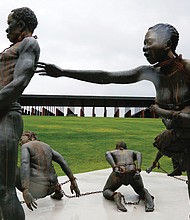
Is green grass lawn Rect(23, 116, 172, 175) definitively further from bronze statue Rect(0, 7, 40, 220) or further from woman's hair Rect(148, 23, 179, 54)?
woman's hair Rect(148, 23, 179, 54)

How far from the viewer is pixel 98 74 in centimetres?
278

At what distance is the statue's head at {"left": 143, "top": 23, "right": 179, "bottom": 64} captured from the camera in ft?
8.36

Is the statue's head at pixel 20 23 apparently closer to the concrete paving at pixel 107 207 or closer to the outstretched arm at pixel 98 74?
the outstretched arm at pixel 98 74

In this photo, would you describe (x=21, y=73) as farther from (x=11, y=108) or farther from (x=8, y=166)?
(x=8, y=166)

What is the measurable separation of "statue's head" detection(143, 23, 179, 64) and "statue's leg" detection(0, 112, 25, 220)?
108 centimetres

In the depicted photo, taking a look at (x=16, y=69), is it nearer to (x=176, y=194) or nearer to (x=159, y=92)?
(x=159, y=92)

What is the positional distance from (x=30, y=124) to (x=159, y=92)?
42.5ft

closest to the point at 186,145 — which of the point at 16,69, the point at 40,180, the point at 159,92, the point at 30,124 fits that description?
the point at 159,92

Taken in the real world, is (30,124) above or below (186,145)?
below

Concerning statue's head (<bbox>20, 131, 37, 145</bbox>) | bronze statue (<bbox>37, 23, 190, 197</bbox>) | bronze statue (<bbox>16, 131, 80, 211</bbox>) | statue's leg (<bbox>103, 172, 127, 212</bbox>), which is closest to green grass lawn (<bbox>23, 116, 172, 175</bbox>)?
statue's leg (<bbox>103, 172, 127, 212</bbox>)

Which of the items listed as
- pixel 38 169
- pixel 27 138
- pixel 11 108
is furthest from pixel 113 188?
pixel 11 108

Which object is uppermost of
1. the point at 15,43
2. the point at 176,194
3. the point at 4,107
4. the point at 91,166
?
the point at 15,43

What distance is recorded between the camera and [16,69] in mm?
2910

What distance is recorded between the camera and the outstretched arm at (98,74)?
275 cm
